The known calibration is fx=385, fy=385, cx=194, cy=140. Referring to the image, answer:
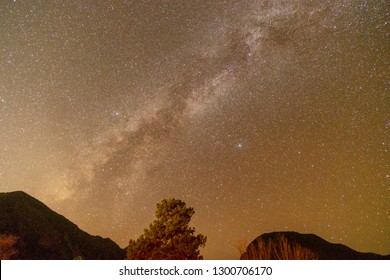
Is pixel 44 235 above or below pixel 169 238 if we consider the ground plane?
above

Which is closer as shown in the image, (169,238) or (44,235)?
(169,238)

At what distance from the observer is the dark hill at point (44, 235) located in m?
33.5

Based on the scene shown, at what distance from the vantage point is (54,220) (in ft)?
124

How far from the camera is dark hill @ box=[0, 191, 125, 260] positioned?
33.5 meters

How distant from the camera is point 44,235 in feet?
114

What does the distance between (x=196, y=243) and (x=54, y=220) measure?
3209cm

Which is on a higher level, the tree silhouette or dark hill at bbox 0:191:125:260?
dark hill at bbox 0:191:125:260

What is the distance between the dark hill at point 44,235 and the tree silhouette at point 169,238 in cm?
2546

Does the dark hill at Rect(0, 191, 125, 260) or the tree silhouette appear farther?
the dark hill at Rect(0, 191, 125, 260)

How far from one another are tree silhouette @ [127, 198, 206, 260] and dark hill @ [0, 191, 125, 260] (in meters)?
25.5

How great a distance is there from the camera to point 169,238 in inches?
380

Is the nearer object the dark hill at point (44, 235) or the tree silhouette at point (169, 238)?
the tree silhouette at point (169, 238)

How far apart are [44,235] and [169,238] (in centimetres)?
2893
